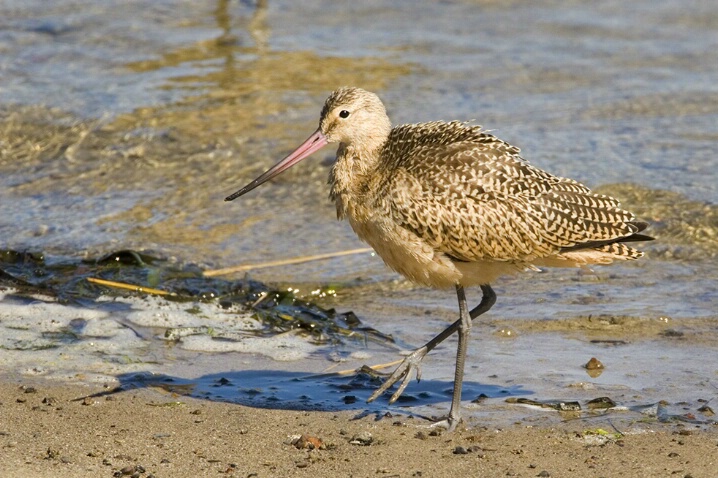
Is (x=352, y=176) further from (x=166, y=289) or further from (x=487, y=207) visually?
Answer: (x=166, y=289)

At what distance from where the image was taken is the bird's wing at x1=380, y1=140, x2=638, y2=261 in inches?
201

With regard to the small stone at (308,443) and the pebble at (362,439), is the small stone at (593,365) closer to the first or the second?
the pebble at (362,439)

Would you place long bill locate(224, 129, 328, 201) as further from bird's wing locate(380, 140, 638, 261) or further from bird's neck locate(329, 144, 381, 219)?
bird's wing locate(380, 140, 638, 261)

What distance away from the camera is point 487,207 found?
203 inches

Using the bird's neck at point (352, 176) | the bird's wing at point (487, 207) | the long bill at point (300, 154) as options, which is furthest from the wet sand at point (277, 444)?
the long bill at point (300, 154)

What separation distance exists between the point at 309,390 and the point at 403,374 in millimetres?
453

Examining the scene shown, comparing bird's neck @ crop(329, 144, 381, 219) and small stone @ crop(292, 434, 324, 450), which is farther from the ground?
bird's neck @ crop(329, 144, 381, 219)

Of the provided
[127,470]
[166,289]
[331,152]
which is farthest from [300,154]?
[331,152]

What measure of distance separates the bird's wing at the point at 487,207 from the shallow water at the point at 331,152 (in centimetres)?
70

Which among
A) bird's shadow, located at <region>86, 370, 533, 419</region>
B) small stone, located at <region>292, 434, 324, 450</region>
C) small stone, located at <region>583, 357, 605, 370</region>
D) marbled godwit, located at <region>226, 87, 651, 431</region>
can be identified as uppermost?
marbled godwit, located at <region>226, 87, 651, 431</region>

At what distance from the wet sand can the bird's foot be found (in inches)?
6.1

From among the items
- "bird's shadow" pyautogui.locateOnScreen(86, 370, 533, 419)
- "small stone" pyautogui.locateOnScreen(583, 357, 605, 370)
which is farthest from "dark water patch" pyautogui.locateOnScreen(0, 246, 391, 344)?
"small stone" pyautogui.locateOnScreen(583, 357, 605, 370)

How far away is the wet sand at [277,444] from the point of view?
4.37 metres

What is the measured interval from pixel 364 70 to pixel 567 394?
6.64 meters
